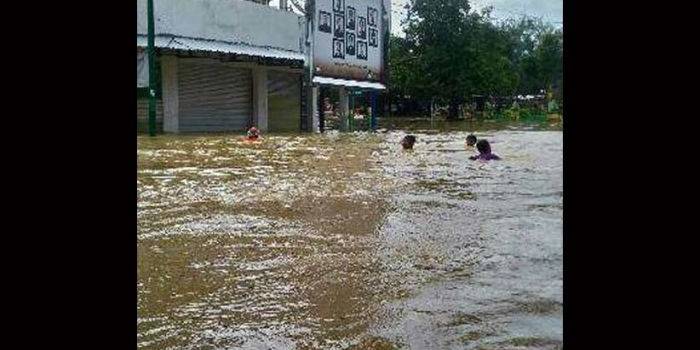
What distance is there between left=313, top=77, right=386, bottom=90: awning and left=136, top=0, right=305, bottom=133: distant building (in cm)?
121

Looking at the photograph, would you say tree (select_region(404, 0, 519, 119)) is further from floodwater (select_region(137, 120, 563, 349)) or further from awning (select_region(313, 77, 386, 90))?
floodwater (select_region(137, 120, 563, 349))

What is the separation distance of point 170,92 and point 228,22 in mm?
3472

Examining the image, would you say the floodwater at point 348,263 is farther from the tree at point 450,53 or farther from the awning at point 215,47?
the tree at point 450,53

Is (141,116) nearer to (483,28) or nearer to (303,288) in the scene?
(303,288)

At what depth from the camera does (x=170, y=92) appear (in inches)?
958

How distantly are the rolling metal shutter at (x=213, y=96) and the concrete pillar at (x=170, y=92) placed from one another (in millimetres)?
533

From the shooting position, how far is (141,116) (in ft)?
78.9

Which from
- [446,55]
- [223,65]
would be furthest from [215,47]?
[446,55]

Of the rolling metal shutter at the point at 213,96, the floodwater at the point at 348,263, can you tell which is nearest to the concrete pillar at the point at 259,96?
the rolling metal shutter at the point at 213,96

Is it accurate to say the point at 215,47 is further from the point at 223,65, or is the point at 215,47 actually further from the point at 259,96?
the point at 259,96

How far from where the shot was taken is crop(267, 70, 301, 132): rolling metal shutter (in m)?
30.5

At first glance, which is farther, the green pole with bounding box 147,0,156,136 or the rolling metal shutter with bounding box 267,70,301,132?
the rolling metal shutter with bounding box 267,70,301,132

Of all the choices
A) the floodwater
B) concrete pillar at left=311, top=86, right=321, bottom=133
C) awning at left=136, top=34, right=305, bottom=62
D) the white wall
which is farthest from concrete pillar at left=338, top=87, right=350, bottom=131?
the floodwater
